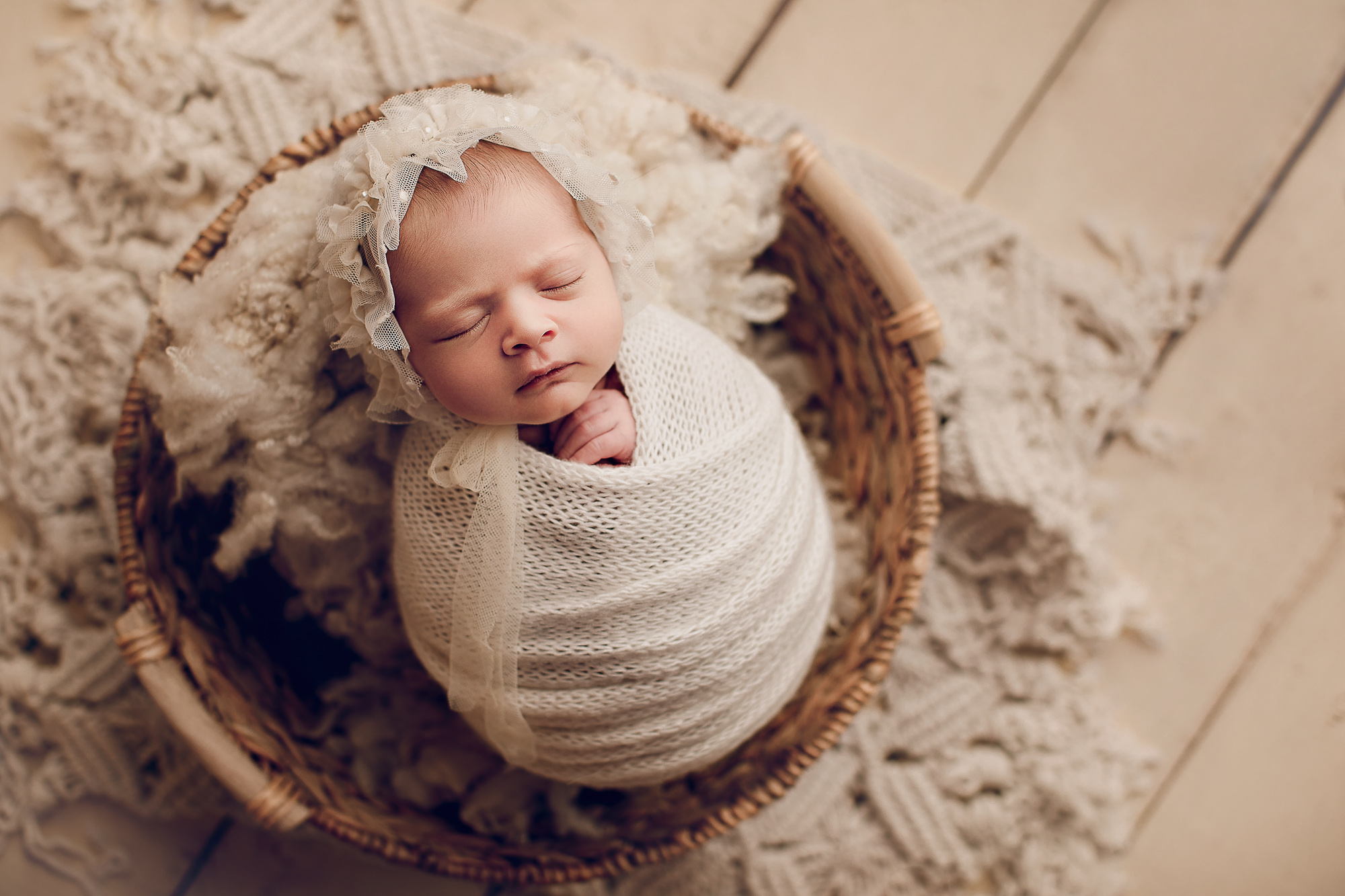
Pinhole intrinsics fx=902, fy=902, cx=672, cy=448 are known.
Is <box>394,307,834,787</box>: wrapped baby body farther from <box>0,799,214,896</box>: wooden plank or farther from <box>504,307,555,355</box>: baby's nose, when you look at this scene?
<box>0,799,214,896</box>: wooden plank

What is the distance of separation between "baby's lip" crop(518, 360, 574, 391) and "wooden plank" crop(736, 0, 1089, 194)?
642mm


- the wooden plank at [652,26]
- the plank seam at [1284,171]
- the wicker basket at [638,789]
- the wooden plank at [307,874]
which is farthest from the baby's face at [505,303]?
the plank seam at [1284,171]

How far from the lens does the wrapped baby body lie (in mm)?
736

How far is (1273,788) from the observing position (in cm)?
111

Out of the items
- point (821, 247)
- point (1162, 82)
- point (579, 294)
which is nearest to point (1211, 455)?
point (1162, 82)

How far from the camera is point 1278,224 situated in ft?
3.81

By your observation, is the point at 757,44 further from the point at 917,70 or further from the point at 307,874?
the point at 307,874

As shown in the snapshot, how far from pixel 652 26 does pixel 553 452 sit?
2.20ft

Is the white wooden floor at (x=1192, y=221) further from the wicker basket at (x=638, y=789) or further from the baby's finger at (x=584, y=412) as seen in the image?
the baby's finger at (x=584, y=412)

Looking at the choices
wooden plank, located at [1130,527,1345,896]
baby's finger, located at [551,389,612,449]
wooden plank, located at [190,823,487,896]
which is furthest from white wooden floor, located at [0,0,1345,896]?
wooden plank, located at [190,823,487,896]

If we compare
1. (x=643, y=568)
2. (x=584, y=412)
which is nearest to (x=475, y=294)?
(x=584, y=412)

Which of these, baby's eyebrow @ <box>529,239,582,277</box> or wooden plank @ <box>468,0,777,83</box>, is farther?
wooden plank @ <box>468,0,777,83</box>

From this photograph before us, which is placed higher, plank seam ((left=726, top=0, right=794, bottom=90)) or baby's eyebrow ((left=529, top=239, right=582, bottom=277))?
plank seam ((left=726, top=0, right=794, bottom=90))

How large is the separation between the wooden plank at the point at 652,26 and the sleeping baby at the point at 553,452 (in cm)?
43
